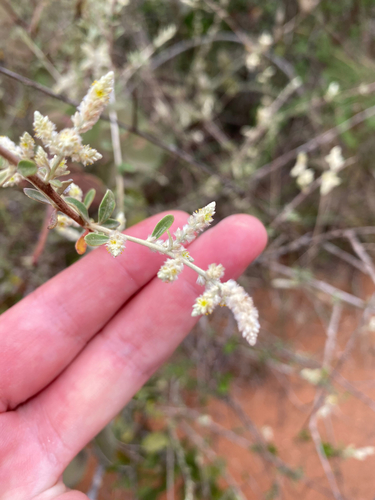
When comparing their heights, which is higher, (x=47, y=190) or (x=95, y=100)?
(x=95, y=100)

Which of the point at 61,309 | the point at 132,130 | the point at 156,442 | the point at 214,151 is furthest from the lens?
the point at 214,151

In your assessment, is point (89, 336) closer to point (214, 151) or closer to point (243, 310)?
point (243, 310)

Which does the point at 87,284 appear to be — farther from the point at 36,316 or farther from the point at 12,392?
the point at 12,392

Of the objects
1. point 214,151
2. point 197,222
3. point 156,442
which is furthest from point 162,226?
point 214,151

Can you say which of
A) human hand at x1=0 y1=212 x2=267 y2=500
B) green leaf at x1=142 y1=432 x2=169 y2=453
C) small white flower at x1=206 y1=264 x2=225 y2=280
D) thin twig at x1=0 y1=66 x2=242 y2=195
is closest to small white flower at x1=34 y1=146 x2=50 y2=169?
small white flower at x1=206 y1=264 x2=225 y2=280

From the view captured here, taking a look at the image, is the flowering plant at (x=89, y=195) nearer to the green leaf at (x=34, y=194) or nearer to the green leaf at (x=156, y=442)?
the green leaf at (x=34, y=194)

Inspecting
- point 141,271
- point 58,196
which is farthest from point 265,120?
point 58,196

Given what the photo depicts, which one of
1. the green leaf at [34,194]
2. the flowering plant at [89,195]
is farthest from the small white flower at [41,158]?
the green leaf at [34,194]

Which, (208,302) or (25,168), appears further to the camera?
(208,302)

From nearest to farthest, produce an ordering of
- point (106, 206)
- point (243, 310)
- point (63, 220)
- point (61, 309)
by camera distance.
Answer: point (243, 310)
point (106, 206)
point (63, 220)
point (61, 309)
